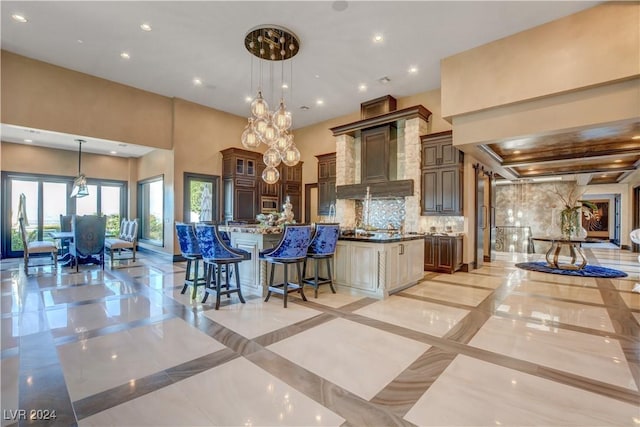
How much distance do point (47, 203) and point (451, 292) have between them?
1100 cm

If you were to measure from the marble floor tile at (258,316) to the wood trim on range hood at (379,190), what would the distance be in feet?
14.1

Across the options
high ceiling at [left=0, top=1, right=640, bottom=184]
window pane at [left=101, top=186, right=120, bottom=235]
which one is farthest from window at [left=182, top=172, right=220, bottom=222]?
window pane at [left=101, top=186, right=120, bottom=235]

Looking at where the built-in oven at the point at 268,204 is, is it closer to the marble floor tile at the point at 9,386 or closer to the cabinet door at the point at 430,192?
the cabinet door at the point at 430,192

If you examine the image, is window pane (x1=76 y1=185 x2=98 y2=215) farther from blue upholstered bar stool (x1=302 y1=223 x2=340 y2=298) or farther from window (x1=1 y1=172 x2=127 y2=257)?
blue upholstered bar stool (x1=302 y1=223 x2=340 y2=298)

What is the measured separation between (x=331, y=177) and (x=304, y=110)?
2.20m

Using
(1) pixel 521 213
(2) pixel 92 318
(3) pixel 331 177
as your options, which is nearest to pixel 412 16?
(3) pixel 331 177

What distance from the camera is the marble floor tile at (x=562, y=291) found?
438 cm

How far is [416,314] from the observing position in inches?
141

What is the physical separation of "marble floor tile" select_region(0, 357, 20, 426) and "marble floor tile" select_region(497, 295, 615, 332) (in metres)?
4.71

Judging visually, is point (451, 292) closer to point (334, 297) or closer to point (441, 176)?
point (334, 297)

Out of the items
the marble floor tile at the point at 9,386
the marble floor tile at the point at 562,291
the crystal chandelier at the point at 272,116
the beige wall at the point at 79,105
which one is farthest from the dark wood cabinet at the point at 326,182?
the marble floor tile at the point at 9,386

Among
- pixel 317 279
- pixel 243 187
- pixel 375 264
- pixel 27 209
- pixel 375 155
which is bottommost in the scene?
pixel 317 279

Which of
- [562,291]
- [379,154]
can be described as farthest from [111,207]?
[562,291]

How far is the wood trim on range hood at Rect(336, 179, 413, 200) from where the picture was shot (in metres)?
7.04
